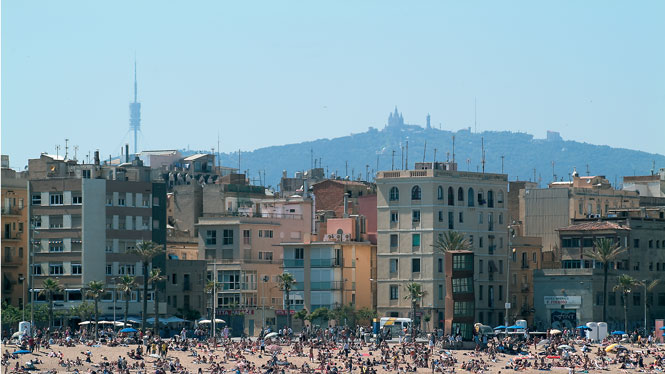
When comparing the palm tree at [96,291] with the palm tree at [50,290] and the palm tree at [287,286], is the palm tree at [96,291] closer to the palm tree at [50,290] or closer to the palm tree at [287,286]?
the palm tree at [50,290]

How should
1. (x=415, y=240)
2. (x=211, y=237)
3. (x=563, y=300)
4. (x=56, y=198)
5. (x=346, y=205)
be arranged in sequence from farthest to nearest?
(x=346, y=205)
(x=211, y=237)
(x=415, y=240)
(x=563, y=300)
(x=56, y=198)

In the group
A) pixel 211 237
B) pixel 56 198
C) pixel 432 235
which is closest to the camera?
pixel 56 198

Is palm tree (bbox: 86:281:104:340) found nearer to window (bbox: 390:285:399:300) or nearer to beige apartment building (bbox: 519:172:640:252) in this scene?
window (bbox: 390:285:399:300)

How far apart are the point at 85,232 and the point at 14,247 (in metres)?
6.82

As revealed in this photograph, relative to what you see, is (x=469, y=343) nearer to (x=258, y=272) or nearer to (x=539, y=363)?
(x=539, y=363)

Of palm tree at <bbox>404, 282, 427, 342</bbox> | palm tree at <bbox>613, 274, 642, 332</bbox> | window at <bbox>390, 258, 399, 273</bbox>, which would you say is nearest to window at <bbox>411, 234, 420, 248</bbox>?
window at <bbox>390, 258, 399, 273</bbox>

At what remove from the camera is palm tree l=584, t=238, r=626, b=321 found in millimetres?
123562

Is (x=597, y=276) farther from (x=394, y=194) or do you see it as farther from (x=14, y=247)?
(x=14, y=247)

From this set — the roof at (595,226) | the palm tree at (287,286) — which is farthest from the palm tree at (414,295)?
the roof at (595,226)

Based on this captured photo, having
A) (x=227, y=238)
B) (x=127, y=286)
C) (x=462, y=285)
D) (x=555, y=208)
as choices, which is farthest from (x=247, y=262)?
(x=555, y=208)

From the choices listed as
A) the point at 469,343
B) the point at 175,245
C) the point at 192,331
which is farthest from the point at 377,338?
the point at 175,245

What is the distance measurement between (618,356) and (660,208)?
3992cm

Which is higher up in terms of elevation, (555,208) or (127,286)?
(555,208)

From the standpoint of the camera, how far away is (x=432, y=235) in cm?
12562
